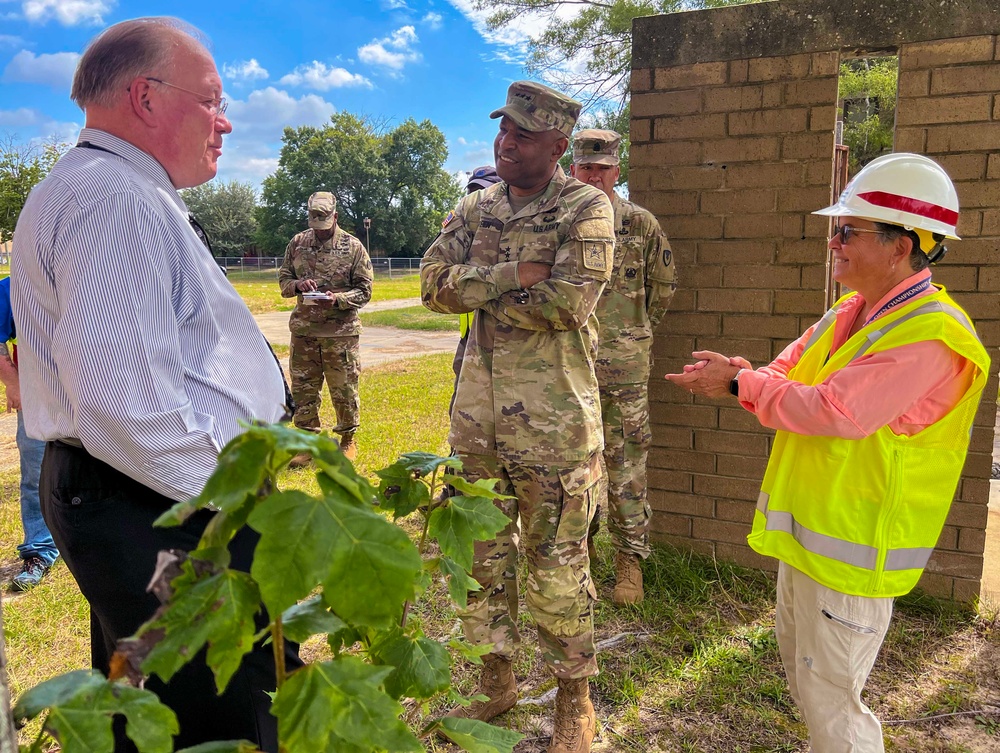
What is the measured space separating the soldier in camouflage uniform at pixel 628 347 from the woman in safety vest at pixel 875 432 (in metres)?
1.75

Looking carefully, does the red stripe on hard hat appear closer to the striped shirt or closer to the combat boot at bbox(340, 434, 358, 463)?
the striped shirt

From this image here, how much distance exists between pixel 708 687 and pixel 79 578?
245 cm

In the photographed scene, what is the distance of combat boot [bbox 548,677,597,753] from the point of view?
2.65m

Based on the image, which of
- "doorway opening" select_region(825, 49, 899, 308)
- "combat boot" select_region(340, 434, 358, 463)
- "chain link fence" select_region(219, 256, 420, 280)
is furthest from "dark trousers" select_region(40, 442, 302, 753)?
"chain link fence" select_region(219, 256, 420, 280)

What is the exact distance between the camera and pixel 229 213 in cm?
6012

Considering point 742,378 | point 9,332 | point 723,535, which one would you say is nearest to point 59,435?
point 742,378

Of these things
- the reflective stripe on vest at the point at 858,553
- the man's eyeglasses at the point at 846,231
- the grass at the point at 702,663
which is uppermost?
the man's eyeglasses at the point at 846,231

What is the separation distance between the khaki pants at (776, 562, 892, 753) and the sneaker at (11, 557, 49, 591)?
3.94 metres

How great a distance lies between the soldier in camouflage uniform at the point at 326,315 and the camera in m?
6.32

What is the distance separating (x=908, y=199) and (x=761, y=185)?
1.83 metres

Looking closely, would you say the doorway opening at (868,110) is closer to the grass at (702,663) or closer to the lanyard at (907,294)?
the grass at (702,663)

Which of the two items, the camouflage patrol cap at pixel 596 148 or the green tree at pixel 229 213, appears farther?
the green tree at pixel 229 213

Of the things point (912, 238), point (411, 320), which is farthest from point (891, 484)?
point (411, 320)

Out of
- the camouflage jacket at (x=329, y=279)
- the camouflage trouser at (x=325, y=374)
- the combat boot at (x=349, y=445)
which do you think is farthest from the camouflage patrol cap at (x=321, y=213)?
the combat boot at (x=349, y=445)
